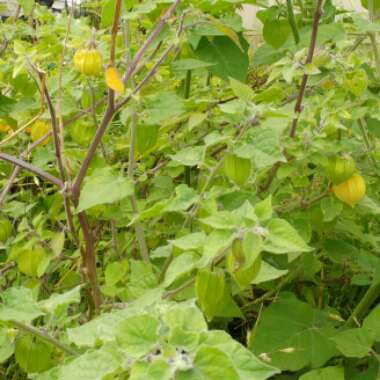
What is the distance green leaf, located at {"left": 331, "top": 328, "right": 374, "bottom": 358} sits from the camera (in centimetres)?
90

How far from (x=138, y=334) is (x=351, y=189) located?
0.51 m

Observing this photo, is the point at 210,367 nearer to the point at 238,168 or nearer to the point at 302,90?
the point at 238,168

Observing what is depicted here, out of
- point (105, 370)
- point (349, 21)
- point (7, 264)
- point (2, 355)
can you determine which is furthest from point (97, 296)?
point (349, 21)

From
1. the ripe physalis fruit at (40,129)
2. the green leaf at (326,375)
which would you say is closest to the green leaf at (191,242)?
the green leaf at (326,375)

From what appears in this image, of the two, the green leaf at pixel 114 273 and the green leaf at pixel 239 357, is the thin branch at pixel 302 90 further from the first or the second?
the green leaf at pixel 239 357

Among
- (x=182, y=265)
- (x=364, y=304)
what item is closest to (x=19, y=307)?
(x=182, y=265)

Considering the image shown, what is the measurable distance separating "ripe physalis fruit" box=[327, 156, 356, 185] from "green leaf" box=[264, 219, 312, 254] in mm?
306

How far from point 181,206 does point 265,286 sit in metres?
0.42

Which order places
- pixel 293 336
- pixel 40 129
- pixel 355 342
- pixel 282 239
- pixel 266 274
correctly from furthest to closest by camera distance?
1. pixel 40 129
2. pixel 293 336
3. pixel 355 342
4. pixel 266 274
5. pixel 282 239

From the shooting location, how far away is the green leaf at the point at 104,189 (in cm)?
83

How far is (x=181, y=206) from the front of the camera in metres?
0.76

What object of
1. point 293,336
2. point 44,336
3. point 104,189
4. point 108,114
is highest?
point 108,114

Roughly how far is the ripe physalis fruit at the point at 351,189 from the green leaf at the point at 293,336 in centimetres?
23

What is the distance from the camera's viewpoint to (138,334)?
48 cm
